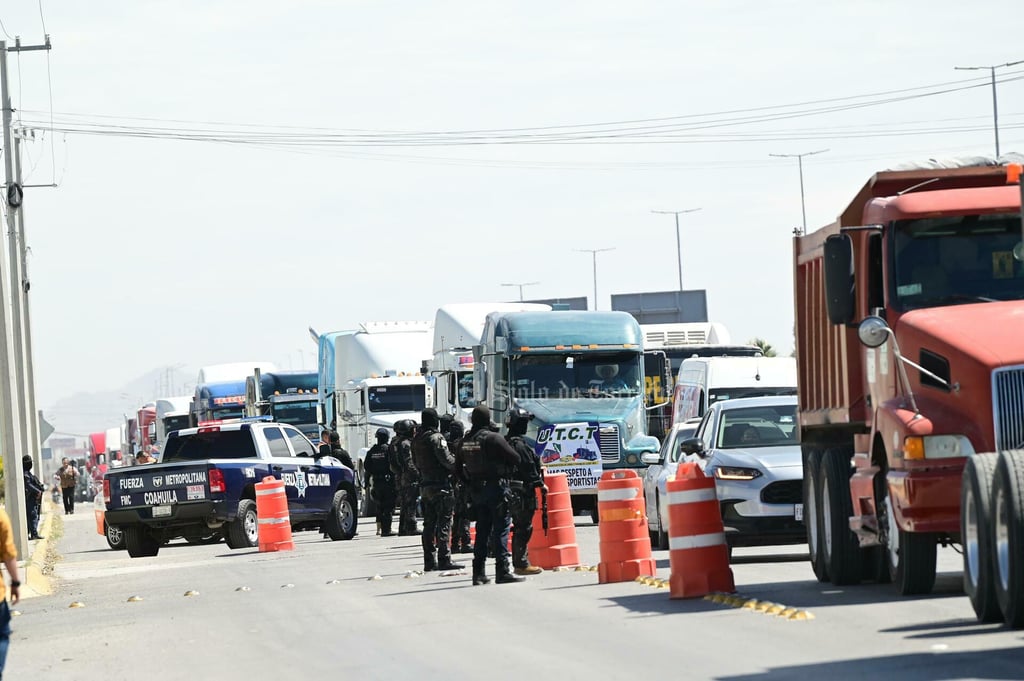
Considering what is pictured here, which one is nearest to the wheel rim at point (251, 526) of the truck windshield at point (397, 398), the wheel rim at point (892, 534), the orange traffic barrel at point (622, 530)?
the orange traffic barrel at point (622, 530)

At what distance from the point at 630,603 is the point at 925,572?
7.80 ft

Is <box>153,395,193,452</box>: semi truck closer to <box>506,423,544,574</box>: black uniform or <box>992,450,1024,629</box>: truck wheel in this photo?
<box>506,423,544,574</box>: black uniform

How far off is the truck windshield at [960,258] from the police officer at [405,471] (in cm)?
1070

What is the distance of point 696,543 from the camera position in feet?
Answer: 50.4

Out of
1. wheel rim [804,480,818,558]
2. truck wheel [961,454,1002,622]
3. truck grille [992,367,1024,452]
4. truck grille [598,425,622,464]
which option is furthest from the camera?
truck grille [598,425,622,464]

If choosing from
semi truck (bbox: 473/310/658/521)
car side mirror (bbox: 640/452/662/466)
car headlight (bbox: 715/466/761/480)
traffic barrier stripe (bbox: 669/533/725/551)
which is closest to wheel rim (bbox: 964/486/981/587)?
traffic barrier stripe (bbox: 669/533/725/551)

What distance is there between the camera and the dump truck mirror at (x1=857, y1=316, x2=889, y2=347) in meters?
13.5

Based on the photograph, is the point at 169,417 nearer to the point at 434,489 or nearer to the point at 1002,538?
the point at 434,489

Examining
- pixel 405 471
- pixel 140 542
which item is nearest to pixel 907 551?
pixel 405 471

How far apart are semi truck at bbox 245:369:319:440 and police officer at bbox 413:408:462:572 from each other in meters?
27.9

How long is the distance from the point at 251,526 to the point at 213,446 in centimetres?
171

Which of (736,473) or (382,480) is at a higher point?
(736,473)

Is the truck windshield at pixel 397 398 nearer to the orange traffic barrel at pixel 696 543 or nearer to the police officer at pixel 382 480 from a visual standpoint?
the police officer at pixel 382 480

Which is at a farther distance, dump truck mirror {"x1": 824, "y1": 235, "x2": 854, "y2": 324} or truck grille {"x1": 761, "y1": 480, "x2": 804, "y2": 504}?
truck grille {"x1": 761, "y1": 480, "x2": 804, "y2": 504}
